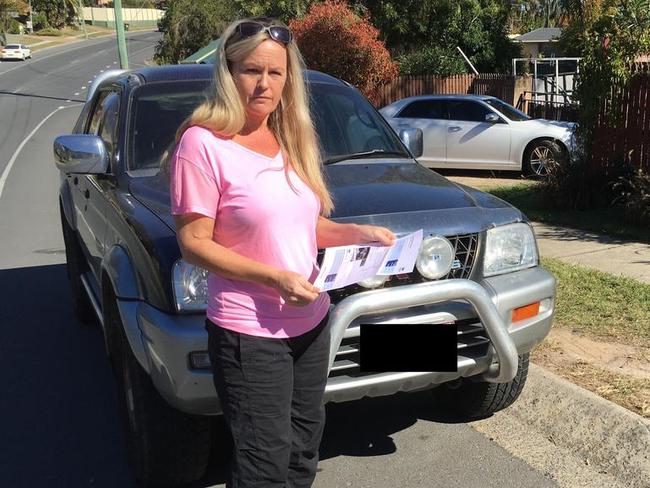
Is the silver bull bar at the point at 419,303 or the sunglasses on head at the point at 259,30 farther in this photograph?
the silver bull bar at the point at 419,303

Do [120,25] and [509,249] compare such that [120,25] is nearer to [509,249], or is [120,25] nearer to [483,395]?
[483,395]

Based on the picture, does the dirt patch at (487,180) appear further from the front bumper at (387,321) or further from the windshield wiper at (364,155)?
the front bumper at (387,321)

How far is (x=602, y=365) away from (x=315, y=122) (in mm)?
2211

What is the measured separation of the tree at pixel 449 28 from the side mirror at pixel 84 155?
17.7 m

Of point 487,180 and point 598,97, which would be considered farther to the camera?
point 487,180

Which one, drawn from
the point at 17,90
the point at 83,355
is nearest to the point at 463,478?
the point at 83,355

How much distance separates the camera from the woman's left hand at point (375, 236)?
2328 mm

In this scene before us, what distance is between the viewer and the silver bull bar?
276cm

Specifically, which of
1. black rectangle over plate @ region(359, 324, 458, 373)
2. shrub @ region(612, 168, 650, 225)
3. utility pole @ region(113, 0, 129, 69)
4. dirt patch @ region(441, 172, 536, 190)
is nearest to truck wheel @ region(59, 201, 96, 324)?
black rectangle over plate @ region(359, 324, 458, 373)

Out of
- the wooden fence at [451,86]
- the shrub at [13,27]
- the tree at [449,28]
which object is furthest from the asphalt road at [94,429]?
the shrub at [13,27]

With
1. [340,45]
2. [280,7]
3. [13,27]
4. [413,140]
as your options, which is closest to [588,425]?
[413,140]

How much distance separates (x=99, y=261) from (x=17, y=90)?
3903 centimetres

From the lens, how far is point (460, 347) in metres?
3.14

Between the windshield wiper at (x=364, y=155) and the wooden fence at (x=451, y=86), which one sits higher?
the windshield wiper at (x=364, y=155)
